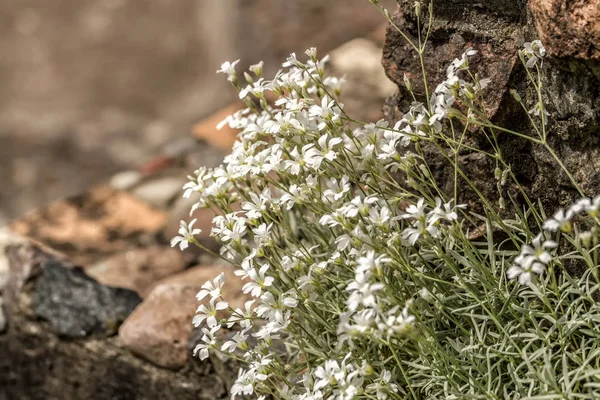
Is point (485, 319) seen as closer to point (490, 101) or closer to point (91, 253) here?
point (490, 101)

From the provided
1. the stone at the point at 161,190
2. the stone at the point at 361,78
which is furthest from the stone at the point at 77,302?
the stone at the point at 361,78

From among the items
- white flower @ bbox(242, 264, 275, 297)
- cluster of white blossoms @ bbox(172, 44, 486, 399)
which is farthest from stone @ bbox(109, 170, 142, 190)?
white flower @ bbox(242, 264, 275, 297)

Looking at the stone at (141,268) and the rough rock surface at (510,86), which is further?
the stone at (141,268)

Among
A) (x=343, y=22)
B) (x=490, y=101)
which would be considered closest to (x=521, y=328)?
(x=490, y=101)

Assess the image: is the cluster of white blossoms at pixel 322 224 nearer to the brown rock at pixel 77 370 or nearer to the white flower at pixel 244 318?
the white flower at pixel 244 318

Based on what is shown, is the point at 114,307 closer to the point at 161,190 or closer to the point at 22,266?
the point at 22,266

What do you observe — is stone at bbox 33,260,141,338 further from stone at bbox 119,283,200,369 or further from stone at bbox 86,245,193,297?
stone at bbox 86,245,193,297
